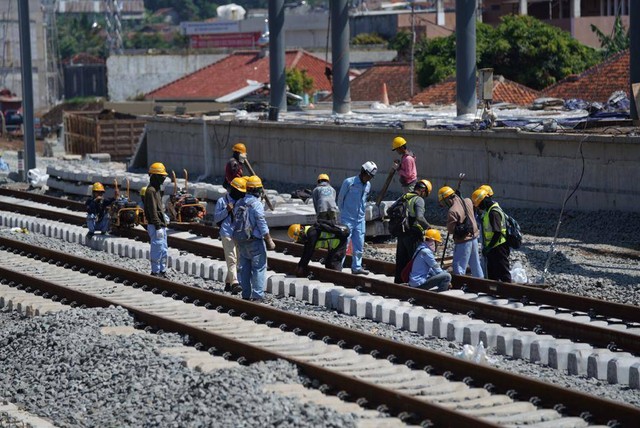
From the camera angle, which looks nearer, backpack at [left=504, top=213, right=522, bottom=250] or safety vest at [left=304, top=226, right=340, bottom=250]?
backpack at [left=504, top=213, right=522, bottom=250]

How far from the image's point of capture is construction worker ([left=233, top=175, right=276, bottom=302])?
1488 cm

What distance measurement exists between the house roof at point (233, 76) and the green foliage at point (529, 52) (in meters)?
18.5

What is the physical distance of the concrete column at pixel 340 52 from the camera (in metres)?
40.5

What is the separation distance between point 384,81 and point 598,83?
19278 mm

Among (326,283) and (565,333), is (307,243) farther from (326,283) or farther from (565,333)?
(565,333)

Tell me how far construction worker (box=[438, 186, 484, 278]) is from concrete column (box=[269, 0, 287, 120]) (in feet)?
79.7

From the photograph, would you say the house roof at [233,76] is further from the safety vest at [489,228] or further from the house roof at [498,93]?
the safety vest at [489,228]

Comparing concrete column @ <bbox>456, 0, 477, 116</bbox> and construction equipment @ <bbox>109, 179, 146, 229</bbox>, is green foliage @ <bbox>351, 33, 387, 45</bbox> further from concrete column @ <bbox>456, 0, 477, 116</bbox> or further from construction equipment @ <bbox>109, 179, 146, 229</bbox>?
construction equipment @ <bbox>109, 179, 146, 229</bbox>

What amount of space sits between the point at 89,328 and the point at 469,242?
523 cm

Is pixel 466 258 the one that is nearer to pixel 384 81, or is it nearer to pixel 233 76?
pixel 384 81

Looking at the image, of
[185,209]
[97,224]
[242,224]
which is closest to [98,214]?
[97,224]

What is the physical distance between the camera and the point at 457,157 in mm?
26344

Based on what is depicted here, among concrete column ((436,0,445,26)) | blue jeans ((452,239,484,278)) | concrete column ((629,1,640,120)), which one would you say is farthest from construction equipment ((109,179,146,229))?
concrete column ((436,0,445,26))

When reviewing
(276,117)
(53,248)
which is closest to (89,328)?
(53,248)
